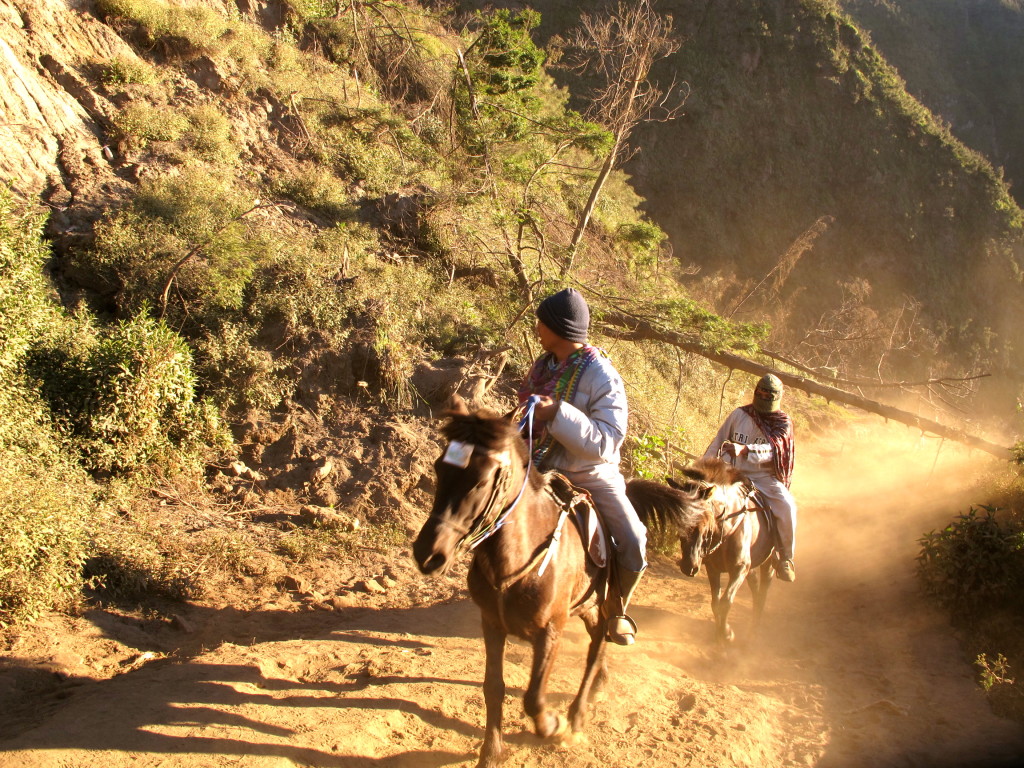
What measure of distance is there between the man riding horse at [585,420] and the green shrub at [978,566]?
4.44m

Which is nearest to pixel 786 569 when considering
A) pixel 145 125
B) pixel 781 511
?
pixel 781 511

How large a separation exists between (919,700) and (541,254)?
23.5ft

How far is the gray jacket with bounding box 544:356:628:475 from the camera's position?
3.31 m

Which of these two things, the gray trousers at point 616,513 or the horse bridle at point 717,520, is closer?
the gray trousers at point 616,513

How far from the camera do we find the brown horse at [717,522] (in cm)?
472

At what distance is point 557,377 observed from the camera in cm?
379

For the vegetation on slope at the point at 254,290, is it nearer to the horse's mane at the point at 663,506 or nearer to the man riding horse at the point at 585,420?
the horse's mane at the point at 663,506

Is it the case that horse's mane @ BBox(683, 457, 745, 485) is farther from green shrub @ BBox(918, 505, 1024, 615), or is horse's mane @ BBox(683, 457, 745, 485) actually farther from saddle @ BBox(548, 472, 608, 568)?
green shrub @ BBox(918, 505, 1024, 615)

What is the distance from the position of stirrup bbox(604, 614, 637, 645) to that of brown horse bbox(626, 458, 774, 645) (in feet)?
2.55

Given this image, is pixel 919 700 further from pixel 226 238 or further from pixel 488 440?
pixel 226 238

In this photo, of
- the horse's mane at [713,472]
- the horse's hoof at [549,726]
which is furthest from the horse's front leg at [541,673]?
the horse's mane at [713,472]

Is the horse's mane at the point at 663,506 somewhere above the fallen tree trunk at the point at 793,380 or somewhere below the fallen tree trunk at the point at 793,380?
below

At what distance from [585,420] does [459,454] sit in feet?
2.66

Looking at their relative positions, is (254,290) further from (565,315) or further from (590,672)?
(590,672)
